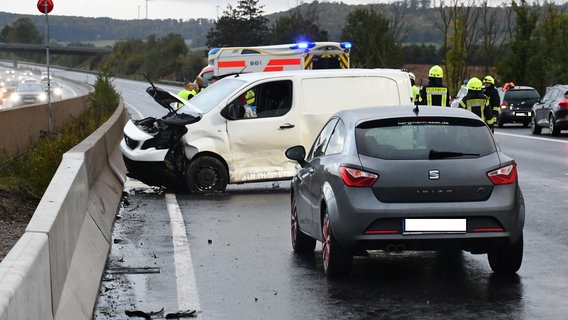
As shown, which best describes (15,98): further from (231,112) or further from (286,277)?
(286,277)

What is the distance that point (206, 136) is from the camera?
56.7 ft

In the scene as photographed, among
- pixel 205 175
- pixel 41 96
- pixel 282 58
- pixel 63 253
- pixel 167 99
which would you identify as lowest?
pixel 41 96

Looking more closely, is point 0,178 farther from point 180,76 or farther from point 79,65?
point 79,65

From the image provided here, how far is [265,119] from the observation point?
17.4 meters

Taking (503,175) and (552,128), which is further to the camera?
(552,128)

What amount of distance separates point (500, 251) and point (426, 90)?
11491mm

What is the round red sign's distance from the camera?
2821cm

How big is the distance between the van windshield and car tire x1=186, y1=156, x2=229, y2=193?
0.72 meters

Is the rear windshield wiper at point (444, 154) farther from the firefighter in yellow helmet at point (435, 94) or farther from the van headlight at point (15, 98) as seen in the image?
the van headlight at point (15, 98)

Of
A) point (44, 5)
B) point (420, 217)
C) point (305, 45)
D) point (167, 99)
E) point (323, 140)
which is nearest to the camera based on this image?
point (420, 217)

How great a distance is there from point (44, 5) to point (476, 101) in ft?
40.0

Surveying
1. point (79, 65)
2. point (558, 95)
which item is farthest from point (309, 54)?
point (79, 65)

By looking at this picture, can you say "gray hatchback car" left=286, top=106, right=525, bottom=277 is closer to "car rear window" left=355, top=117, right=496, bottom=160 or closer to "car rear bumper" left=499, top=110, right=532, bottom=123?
"car rear window" left=355, top=117, right=496, bottom=160

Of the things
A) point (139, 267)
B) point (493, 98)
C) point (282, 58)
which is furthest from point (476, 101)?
point (282, 58)
